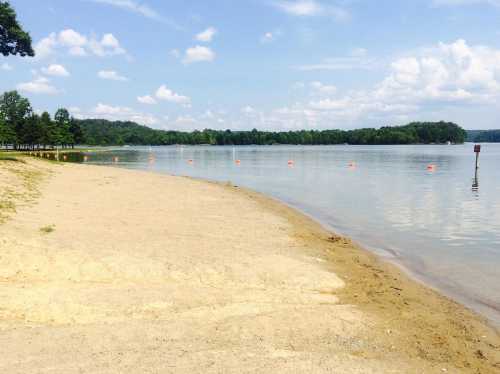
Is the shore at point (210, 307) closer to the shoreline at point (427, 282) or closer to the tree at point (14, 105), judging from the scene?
the shoreline at point (427, 282)

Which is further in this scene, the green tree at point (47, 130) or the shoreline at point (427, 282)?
the green tree at point (47, 130)

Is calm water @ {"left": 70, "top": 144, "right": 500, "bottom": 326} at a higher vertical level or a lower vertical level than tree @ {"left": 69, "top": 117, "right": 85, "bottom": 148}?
lower

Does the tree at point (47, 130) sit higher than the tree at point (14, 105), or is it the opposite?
the tree at point (14, 105)

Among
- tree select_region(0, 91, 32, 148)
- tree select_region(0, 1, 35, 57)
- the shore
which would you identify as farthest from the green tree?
the shore

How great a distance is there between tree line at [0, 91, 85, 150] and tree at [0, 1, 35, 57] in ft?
219

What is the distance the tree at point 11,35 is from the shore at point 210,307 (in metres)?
23.1

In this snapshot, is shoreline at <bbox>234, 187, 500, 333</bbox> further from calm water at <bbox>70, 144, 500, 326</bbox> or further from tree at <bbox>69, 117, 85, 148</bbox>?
tree at <bbox>69, 117, 85, 148</bbox>

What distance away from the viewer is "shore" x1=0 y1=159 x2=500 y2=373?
6.00 m

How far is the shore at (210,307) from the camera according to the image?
19.7 feet

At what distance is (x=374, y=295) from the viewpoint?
9297mm

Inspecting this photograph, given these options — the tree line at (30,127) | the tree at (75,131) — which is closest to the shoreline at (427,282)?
the tree line at (30,127)

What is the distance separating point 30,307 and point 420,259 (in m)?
11.2

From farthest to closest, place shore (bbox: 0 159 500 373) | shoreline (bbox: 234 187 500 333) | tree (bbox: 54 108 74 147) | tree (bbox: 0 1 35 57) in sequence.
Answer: tree (bbox: 54 108 74 147)
tree (bbox: 0 1 35 57)
shoreline (bbox: 234 187 500 333)
shore (bbox: 0 159 500 373)

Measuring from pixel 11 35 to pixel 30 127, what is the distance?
86754 mm
